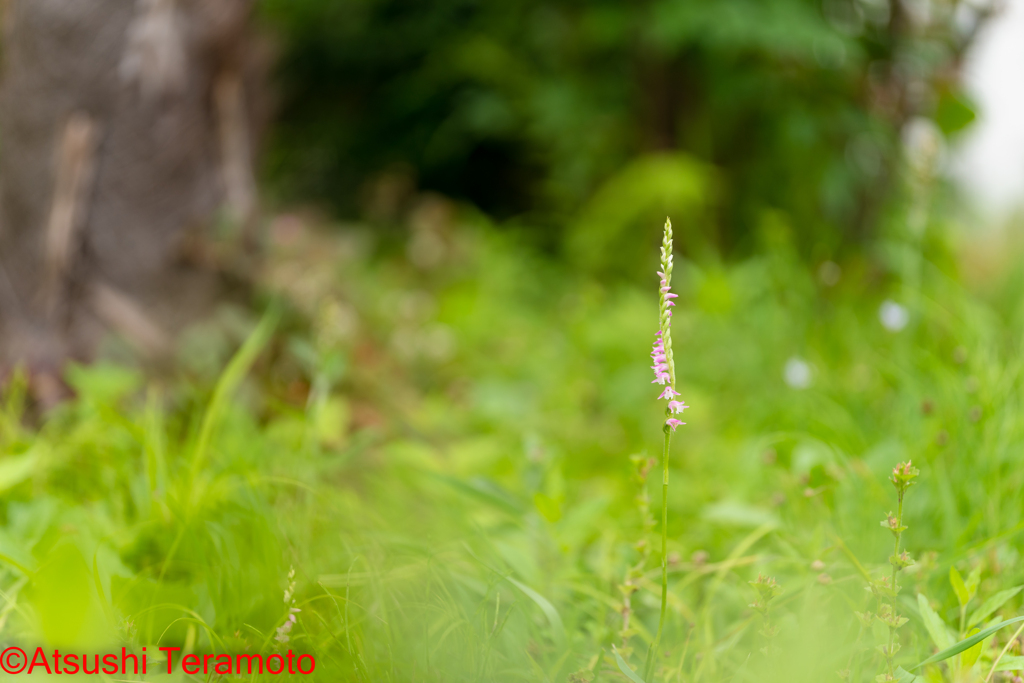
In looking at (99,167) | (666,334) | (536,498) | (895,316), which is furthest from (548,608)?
(99,167)

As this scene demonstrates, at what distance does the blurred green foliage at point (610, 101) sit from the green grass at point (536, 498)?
35.1 inches

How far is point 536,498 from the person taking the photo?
1171mm

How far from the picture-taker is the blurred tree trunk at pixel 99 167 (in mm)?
1841

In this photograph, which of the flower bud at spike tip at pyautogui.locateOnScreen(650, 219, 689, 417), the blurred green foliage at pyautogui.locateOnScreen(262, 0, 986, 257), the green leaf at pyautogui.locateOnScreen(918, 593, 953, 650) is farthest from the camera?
the blurred green foliage at pyautogui.locateOnScreen(262, 0, 986, 257)

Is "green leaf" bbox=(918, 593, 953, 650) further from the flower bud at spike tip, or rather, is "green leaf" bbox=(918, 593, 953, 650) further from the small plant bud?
the flower bud at spike tip

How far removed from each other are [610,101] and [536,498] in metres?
3.00

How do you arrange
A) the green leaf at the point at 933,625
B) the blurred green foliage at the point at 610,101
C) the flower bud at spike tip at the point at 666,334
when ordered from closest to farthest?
the flower bud at spike tip at the point at 666,334 → the green leaf at the point at 933,625 → the blurred green foliage at the point at 610,101

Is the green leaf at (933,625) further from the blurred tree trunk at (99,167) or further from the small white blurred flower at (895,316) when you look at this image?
the blurred tree trunk at (99,167)

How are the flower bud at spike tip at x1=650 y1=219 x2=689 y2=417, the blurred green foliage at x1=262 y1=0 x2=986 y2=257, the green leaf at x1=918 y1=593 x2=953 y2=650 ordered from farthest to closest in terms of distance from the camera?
1. the blurred green foliage at x1=262 y1=0 x2=986 y2=257
2. the green leaf at x1=918 y1=593 x2=953 y2=650
3. the flower bud at spike tip at x1=650 y1=219 x2=689 y2=417

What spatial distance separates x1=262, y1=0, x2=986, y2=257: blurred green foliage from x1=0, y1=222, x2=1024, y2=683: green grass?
0.89 metres

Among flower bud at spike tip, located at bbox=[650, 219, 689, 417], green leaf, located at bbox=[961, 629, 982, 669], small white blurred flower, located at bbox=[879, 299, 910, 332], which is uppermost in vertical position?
small white blurred flower, located at bbox=[879, 299, 910, 332]

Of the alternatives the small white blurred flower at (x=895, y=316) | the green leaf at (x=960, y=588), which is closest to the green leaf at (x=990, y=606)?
the green leaf at (x=960, y=588)

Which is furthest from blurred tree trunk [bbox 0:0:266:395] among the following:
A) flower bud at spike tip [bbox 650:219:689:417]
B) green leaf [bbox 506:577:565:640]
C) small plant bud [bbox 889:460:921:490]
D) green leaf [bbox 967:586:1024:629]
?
green leaf [bbox 967:586:1024:629]

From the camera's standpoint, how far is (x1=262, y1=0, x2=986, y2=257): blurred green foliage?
289cm
